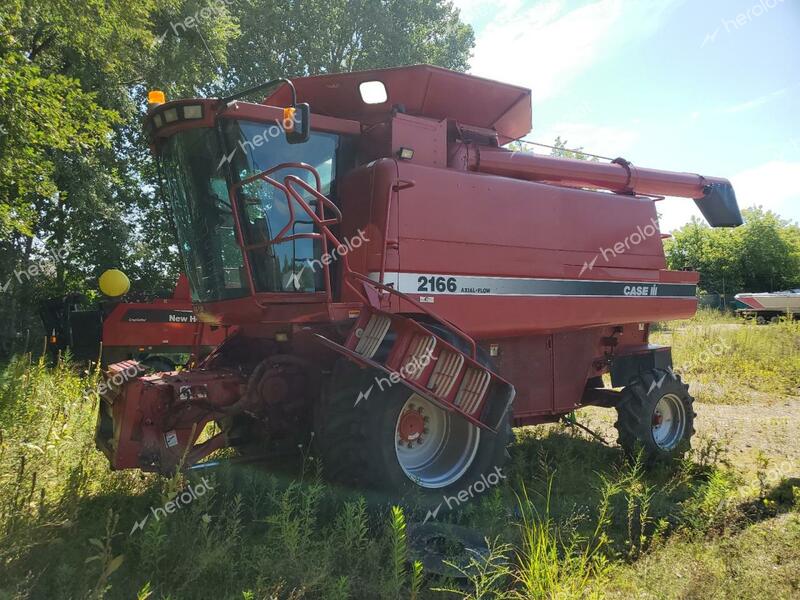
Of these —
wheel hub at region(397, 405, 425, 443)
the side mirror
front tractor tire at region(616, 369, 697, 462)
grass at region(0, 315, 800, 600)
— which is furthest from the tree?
front tractor tire at region(616, 369, 697, 462)

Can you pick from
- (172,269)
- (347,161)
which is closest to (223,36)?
(172,269)

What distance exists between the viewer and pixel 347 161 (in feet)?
14.9

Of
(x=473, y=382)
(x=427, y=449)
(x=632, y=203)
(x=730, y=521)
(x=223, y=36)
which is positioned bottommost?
(x=730, y=521)

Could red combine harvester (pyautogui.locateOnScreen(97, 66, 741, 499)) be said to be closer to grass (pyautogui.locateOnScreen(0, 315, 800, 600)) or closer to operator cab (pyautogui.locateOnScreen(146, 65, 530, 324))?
operator cab (pyautogui.locateOnScreen(146, 65, 530, 324))

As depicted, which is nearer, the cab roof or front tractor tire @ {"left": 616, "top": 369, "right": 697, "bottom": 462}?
the cab roof

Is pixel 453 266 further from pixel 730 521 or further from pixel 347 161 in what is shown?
pixel 730 521

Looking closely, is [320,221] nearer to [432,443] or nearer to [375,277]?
[375,277]

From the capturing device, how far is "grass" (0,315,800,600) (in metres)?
2.76

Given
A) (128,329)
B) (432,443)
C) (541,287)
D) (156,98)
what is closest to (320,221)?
(156,98)

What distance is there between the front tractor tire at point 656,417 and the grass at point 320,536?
27.4 inches

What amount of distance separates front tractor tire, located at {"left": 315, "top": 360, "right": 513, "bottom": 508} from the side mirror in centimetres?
156

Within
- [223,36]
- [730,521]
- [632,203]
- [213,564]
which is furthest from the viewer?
[223,36]

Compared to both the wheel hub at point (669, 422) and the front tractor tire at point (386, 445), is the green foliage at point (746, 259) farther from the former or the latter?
the front tractor tire at point (386, 445)

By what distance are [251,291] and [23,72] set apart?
4.63m
